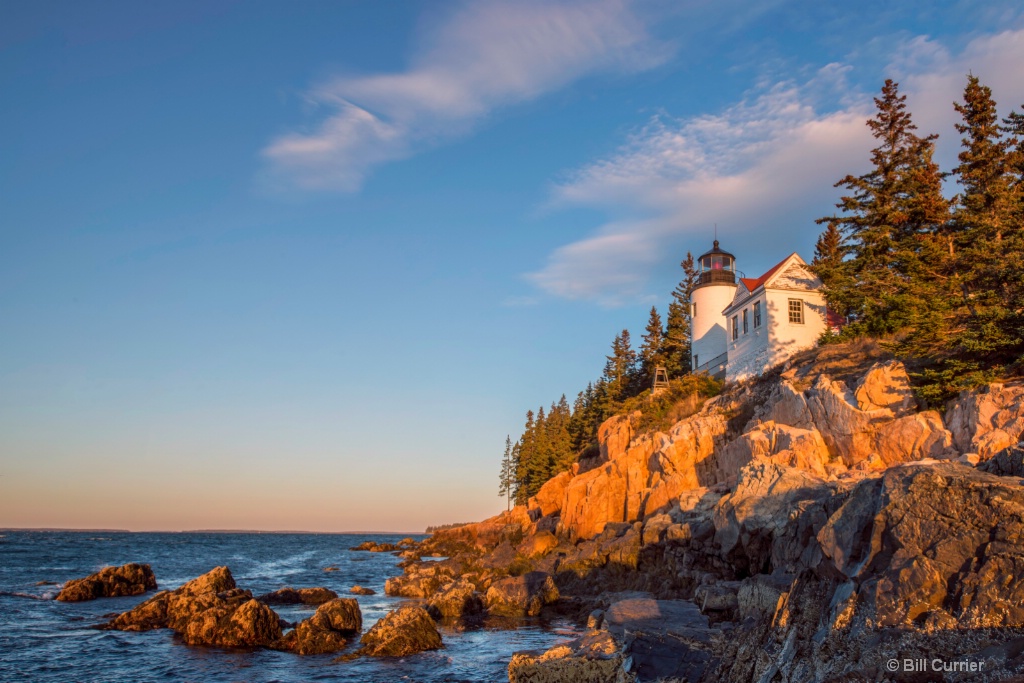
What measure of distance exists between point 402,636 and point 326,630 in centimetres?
277

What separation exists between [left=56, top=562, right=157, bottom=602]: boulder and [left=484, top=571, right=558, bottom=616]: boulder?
18.9 metres

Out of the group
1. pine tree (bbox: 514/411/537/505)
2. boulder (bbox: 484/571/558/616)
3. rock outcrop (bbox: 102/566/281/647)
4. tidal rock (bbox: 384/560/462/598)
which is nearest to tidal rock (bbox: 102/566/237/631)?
rock outcrop (bbox: 102/566/281/647)

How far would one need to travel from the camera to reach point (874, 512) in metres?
9.07

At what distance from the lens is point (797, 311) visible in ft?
113

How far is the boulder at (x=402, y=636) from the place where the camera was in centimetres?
1764

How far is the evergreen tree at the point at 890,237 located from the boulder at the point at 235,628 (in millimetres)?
24468

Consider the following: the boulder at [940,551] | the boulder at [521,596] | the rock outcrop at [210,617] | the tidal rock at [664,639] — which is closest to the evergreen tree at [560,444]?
the boulder at [521,596]

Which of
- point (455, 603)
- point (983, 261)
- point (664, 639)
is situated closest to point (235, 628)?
point (455, 603)

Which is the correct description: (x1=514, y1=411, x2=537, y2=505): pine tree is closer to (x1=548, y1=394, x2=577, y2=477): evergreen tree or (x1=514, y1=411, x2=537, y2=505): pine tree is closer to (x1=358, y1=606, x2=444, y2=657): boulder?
(x1=548, y1=394, x2=577, y2=477): evergreen tree

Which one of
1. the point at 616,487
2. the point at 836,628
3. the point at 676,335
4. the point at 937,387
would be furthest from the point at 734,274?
the point at 836,628

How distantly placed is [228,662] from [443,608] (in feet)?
25.2

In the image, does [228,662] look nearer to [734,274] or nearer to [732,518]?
[732,518]

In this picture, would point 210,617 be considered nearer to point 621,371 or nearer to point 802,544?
point 802,544

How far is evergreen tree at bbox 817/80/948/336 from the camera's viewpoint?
2748 centimetres
